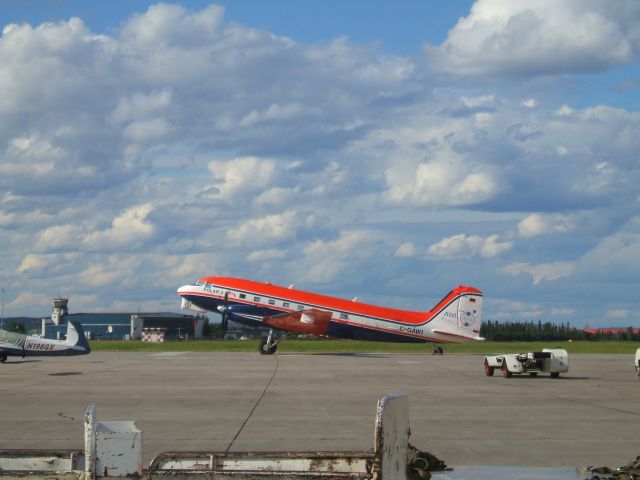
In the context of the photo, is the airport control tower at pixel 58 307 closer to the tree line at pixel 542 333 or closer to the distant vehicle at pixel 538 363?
the tree line at pixel 542 333

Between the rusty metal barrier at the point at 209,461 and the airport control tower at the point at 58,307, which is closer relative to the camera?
the rusty metal barrier at the point at 209,461

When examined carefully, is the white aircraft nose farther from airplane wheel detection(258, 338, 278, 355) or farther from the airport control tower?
the airport control tower

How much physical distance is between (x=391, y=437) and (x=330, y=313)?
4803 cm

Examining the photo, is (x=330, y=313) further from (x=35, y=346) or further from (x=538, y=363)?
(x=538, y=363)

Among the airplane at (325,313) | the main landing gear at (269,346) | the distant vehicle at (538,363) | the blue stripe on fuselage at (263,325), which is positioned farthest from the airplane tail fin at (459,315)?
the distant vehicle at (538,363)

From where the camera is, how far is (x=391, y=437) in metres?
8.06

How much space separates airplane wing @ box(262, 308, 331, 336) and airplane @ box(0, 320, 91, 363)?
17.4m

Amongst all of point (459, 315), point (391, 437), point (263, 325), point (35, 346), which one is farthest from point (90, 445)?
point (459, 315)

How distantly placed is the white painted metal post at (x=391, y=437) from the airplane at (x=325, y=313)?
45093mm

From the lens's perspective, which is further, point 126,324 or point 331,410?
point 126,324

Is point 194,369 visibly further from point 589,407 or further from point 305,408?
point 589,407

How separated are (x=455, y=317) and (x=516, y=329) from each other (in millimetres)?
65546

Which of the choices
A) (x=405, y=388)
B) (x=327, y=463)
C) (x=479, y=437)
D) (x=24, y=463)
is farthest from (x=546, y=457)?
(x=405, y=388)

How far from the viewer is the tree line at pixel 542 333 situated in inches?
4510
